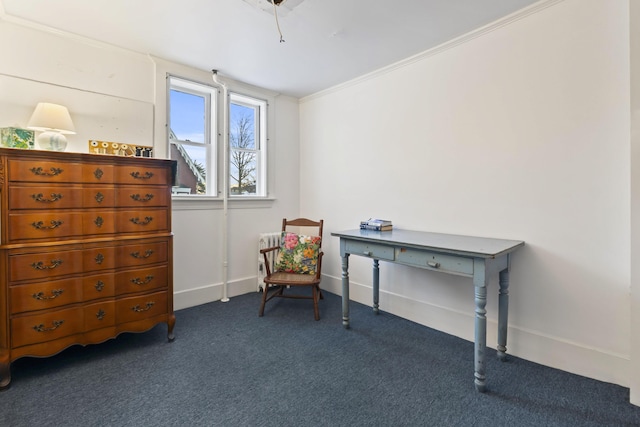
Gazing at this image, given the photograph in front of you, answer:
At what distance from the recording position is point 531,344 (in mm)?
2223

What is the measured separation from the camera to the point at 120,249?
2.30 metres

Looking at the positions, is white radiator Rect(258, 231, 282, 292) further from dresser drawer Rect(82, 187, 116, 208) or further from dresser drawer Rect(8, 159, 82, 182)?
dresser drawer Rect(8, 159, 82, 182)

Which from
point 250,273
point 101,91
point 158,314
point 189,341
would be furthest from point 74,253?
point 250,273

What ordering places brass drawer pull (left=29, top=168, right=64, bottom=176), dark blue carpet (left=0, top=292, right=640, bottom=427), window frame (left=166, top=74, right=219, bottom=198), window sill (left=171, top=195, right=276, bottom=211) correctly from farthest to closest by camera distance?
window frame (left=166, top=74, right=219, bottom=198) < window sill (left=171, top=195, right=276, bottom=211) < brass drawer pull (left=29, top=168, right=64, bottom=176) < dark blue carpet (left=0, top=292, right=640, bottom=427)

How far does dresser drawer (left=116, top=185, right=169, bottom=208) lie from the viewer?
2.32 m

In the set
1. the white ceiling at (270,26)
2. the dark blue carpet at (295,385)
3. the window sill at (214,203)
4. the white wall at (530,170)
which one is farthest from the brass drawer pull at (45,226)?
the white wall at (530,170)

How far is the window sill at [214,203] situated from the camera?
3.19 metres

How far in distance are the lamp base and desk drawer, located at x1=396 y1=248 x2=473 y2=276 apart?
263 cm

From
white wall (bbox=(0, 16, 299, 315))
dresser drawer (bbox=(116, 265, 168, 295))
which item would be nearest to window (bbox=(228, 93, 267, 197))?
white wall (bbox=(0, 16, 299, 315))

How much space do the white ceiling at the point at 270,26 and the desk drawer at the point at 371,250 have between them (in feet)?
5.72

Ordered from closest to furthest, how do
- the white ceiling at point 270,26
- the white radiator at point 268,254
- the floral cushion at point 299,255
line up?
1. the white ceiling at point 270,26
2. the floral cushion at point 299,255
3. the white radiator at point 268,254

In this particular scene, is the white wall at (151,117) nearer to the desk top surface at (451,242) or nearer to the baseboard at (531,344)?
the desk top surface at (451,242)

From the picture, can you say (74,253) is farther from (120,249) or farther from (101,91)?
(101,91)

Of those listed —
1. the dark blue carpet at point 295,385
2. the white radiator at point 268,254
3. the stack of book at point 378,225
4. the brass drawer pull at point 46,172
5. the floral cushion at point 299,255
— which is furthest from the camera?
the white radiator at point 268,254
